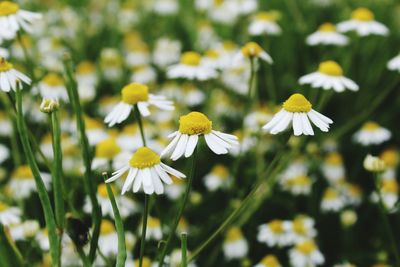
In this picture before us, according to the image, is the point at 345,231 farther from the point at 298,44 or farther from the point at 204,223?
the point at 298,44

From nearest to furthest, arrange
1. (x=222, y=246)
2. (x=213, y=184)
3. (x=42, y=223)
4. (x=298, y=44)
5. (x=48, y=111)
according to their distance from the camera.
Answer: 1. (x=48, y=111)
2. (x=222, y=246)
3. (x=42, y=223)
4. (x=213, y=184)
5. (x=298, y=44)

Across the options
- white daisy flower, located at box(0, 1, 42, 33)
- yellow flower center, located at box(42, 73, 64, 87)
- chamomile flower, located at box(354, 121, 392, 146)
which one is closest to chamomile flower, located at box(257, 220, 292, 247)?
chamomile flower, located at box(354, 121, 392, 146)

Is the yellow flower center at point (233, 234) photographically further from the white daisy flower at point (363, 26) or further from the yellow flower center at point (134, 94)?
the white daisy flower at point (363, 26)

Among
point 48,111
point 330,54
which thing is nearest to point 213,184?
point 330,54

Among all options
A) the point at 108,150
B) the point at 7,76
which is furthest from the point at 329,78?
the point at 7,76

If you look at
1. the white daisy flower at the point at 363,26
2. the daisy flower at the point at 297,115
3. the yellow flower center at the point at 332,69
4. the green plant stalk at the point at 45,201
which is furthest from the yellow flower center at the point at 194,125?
the white daisy flower at the point at 363,26

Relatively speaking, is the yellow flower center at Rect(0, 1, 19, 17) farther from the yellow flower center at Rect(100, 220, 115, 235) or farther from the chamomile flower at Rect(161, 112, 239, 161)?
the chamomile flower at Rect(161, 112, 239, 161)
